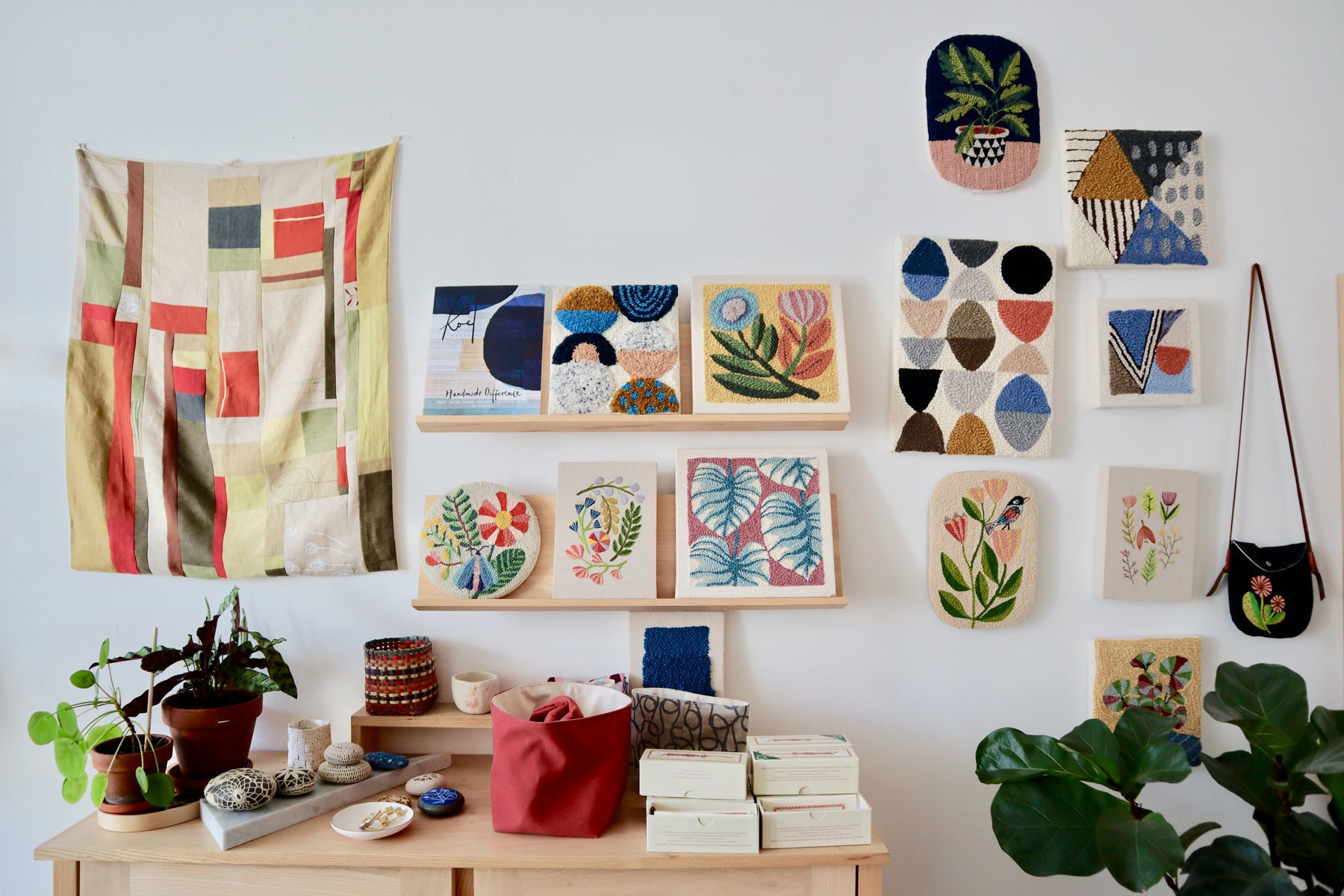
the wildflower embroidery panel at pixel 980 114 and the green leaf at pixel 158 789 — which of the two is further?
the wildflower embroidery panel at pixel 980 114

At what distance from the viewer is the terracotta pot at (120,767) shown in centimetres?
152

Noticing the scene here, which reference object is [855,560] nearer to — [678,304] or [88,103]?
[678,304]

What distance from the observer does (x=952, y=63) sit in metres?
1.83

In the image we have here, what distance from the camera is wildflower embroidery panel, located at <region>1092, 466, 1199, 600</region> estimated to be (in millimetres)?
1807

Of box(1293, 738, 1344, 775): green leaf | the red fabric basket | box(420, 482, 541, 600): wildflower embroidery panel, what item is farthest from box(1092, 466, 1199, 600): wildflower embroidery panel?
Result: box(420, 482, 541, 600): wildflower embroidery panel

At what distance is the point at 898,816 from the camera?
1.82 m

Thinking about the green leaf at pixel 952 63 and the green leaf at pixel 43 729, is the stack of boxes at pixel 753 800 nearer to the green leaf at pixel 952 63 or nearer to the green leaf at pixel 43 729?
the green leaf at pixel 43 729

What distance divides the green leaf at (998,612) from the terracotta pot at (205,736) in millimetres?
1527

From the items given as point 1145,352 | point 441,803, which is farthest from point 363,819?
point 1145,352

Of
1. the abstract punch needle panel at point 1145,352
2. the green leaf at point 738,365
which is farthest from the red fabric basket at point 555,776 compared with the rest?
the abstract punch needle panel at point 1145,352

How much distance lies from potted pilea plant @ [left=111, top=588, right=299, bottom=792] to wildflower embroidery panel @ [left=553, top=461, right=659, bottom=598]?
62cm

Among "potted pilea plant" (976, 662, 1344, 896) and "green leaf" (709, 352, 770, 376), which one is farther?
"green leaf" (709, 352, 770, 376)

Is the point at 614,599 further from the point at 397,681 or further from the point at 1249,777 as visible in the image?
the point at 1249,777

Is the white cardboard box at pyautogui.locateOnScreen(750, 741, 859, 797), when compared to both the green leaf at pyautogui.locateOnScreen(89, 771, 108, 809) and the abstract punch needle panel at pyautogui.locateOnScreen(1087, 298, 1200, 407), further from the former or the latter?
the green leaf at pyautogui.locateOnScreen(89, 771, 108, 809)
